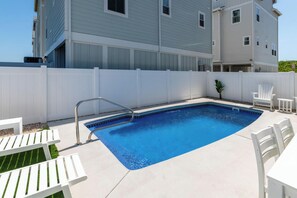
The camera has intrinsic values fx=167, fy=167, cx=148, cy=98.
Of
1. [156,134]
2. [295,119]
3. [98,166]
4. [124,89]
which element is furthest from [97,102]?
[295,119]

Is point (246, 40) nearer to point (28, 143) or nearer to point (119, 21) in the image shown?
point (119, 21)

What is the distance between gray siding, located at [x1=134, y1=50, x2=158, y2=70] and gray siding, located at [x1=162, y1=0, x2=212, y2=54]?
1.27 metres

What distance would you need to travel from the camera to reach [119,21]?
8680 mm

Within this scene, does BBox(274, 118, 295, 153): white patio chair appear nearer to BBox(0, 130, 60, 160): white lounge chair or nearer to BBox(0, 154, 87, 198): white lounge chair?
BBox(0, 154, 87, 198): white lounge chair

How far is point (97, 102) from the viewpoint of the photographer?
7.31 meters

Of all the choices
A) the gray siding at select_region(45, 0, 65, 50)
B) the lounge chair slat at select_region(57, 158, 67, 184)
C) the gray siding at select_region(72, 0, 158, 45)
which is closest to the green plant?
the gray siding at select_region(72, 0, 158, 45)

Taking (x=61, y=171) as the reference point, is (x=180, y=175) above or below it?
below

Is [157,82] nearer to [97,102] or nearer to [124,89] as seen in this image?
[124,89]

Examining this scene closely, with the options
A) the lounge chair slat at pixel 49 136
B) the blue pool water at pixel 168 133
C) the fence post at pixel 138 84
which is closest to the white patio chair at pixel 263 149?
Answer: the blue pool water at pixel 168 133

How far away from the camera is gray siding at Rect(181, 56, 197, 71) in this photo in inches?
477

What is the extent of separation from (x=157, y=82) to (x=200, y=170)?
6.75 m

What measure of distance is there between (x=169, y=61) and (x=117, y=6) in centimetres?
458

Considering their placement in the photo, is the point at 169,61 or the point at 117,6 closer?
the point at 117,6

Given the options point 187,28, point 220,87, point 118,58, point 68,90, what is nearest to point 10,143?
point 68,90
